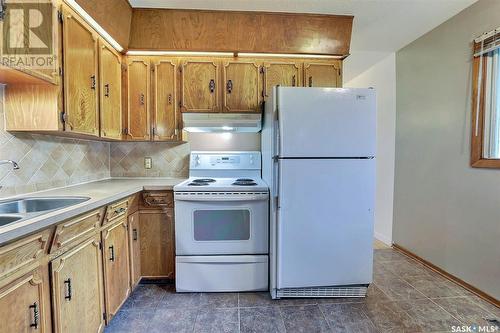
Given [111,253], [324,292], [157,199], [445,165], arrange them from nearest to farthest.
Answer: [111,253], [324,292], [157,199], [445,165]

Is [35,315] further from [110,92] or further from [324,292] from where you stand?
[324,292]

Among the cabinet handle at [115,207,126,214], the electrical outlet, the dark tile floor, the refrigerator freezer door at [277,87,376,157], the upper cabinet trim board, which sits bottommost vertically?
the dark tile floor

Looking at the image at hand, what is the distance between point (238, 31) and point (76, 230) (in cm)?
204

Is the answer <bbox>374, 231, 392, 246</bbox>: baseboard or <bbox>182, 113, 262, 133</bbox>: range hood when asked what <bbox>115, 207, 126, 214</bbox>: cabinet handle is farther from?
<bbox>374, 231, 392, 246</bbox>: baseboard

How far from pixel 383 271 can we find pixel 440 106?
173 cm

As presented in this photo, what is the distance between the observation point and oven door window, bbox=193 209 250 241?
2092mm

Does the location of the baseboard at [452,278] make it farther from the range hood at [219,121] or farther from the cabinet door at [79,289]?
the cabinet door at [79,289]

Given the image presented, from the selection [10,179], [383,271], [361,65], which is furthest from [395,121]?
[10,179]

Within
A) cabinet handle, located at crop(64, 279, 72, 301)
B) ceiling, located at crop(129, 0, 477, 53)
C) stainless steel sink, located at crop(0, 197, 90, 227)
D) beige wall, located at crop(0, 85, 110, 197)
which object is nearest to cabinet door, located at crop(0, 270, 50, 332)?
cabinet handle, located at crop(64, 279, 72, 301)

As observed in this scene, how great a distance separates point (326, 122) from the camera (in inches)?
74.9

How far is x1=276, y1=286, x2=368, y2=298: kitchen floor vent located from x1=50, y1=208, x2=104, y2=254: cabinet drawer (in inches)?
56.2

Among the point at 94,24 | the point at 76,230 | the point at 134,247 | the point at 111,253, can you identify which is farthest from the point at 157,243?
the point at 94,24

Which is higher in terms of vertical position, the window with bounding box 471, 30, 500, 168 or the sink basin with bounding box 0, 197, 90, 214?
the window with bounding box 471, 30, 500, 168

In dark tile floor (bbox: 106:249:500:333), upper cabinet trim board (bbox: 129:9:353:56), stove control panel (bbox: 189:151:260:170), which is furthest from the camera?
stove control panel (bbox: 189:151:260:170)
